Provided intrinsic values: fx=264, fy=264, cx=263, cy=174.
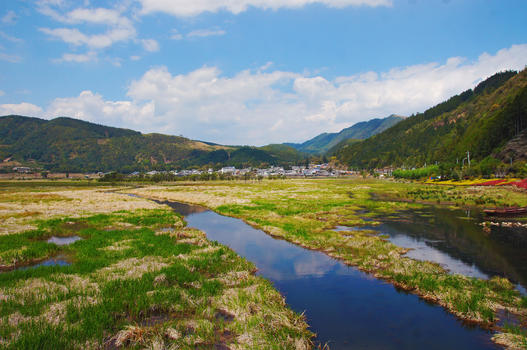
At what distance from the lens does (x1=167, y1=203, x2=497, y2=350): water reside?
11875 mm

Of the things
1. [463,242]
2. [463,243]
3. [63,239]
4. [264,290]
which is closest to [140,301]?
[264,290]

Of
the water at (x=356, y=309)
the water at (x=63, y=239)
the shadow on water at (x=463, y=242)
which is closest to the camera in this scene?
the water at (x=356, y=309)

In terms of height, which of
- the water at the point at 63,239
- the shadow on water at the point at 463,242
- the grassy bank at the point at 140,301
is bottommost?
the shadow on water at the point at 463,242

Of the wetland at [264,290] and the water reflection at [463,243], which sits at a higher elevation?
the wetland at [264,290]

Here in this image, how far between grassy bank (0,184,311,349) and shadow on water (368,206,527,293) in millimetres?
15815

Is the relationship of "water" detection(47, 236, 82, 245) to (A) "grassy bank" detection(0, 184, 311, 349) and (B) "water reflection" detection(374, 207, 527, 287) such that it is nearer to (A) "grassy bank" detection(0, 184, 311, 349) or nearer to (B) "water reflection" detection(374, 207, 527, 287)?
(A) "grassy bank" detection(0, 184, 311, 349)

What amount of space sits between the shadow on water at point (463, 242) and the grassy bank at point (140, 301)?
1582cm

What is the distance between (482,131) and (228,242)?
19139 centimetres

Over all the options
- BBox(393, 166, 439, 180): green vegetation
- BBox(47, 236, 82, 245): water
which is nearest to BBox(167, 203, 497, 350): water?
BBox(47, 236, 82, 245): water

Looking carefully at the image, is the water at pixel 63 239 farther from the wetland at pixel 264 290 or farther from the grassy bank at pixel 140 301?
the grassy bank at pixel 140 301

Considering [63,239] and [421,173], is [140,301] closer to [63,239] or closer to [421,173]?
[63,239]

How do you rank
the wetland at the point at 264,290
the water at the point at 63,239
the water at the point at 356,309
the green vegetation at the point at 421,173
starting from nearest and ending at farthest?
the wetland at the point at 264,290, the water at the point at 356,309, the water at the point at 63,239, the green vegetation at the point at 421,173

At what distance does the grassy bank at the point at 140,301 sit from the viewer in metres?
10.4

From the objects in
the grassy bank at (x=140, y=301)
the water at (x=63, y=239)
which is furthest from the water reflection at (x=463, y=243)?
the water at (x=63, y=239)
